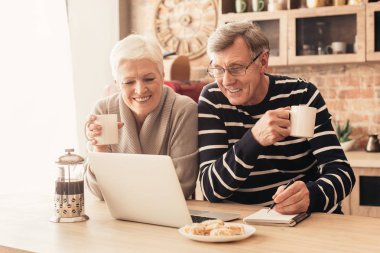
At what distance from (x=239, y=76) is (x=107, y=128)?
1.70ft

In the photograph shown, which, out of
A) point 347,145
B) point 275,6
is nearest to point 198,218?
point 347,145

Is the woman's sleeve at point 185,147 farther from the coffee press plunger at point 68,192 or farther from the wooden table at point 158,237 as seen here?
the coffee press plunger at point 68,192

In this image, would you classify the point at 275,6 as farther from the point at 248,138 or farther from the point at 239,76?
the point at 248,138

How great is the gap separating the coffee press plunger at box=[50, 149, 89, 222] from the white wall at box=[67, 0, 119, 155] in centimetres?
305

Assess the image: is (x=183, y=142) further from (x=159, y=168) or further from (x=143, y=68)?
(x=159, y=168)

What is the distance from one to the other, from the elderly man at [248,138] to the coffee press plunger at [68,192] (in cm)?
45

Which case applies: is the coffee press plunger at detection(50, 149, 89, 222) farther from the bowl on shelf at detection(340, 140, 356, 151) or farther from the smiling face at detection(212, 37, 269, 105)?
the bowl on shelf at detection(340, 140, 356, 151)

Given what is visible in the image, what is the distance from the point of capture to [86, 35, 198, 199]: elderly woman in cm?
210

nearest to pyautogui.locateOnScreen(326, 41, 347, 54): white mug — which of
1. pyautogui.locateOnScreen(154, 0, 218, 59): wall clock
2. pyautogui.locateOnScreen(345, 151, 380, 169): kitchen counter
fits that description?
pyautogui.locateOnScreen(345, 151, 380, 169): kitchen counter

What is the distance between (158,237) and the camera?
1508 mm

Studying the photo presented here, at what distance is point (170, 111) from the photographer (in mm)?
2211

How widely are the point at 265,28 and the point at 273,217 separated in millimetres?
2719

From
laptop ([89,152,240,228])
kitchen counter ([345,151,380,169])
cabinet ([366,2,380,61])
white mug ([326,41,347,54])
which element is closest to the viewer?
laptop ([89,152,240,228])

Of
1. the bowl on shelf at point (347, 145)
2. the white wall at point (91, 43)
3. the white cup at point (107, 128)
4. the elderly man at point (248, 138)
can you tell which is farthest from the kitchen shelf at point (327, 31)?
the white cup at point (107, 128)
